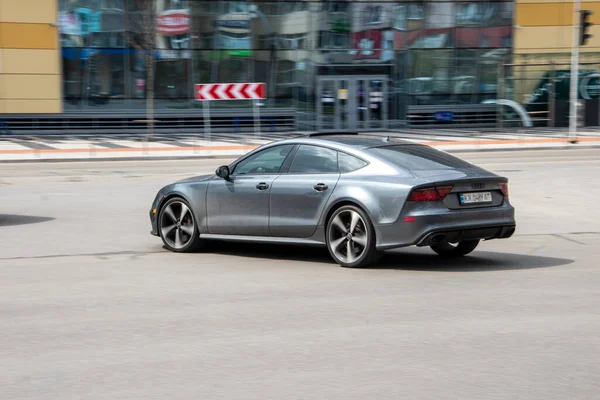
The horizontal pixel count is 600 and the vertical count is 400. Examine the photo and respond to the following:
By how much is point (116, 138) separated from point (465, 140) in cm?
1327

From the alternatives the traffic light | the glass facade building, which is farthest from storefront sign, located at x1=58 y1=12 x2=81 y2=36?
the traffic light

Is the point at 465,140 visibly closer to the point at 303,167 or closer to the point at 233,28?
the point at 233,28

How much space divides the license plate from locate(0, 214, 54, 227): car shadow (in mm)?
6869

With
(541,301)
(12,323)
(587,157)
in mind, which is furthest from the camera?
(587,157)

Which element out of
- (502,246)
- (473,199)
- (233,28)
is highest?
(233,28)

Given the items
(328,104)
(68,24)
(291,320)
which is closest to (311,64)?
(328,104)

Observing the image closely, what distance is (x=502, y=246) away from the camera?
37.3ft

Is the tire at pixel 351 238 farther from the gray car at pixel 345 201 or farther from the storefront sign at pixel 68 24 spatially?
the storefront sign at pixel 68 24

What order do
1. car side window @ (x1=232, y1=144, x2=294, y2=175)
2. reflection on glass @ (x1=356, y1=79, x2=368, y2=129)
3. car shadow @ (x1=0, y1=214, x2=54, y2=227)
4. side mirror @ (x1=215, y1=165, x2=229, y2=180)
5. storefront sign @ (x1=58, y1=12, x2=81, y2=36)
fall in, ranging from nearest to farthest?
car side window @ (x1=232, y1=144, x2=294, y2=175)
side mirror @ (x1=215, y1=165, x2=229, y2=180)
car shadow @ (x1=0, y1=214, x2=54, y2=227)
storefront sign @ (x1=58, y1=12, x2=81, y2=36)
reflection on glass @ (x1=356, y1=79, x2=368, y2=129)

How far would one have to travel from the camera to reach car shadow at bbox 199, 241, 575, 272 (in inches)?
383

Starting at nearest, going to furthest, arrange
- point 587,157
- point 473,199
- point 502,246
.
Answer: point 473,199
point 502,246
point 587,157

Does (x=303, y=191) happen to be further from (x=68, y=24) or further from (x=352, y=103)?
(x=352, y=103)

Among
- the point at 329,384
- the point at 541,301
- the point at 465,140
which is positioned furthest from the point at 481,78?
the point at 329,384

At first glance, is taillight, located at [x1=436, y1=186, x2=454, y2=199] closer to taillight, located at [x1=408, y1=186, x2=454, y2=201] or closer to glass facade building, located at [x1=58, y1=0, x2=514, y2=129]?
taillight, located at [x1=408, y1=186, x2=454, y2=201]
